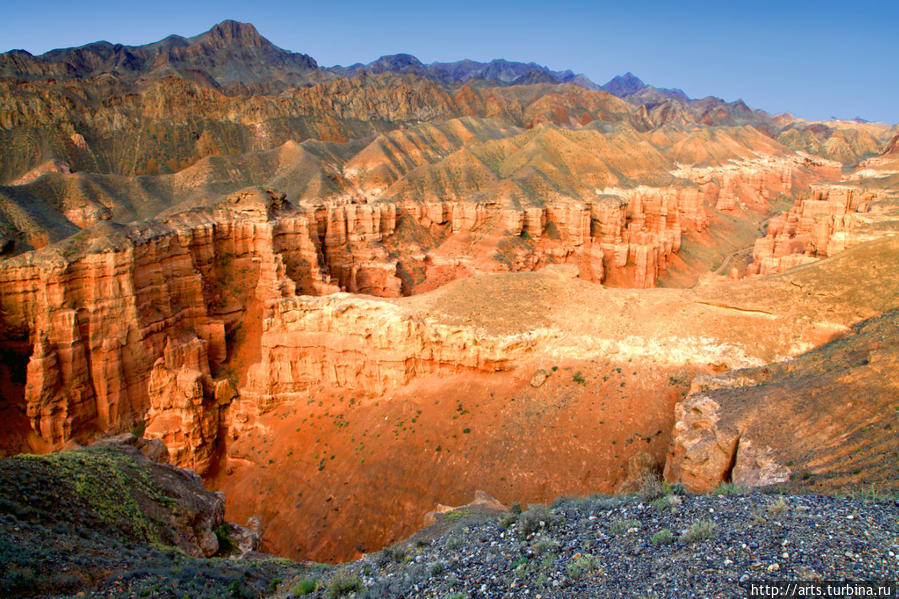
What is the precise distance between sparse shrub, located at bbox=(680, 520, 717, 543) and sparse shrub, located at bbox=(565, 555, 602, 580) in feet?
5.05

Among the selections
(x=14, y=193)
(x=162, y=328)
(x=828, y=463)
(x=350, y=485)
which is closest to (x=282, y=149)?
(x=14, y=193)

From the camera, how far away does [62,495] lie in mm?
13656

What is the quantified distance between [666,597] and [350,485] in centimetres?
2029

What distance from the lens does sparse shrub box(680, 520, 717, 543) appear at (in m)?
9.01

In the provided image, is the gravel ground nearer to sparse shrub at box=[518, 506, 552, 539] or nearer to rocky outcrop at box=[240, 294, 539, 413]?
sparse shrub at box=[518, 506, 552, 539]

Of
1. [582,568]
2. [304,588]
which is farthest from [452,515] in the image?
[582,568]

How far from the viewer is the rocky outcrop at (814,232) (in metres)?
40.2

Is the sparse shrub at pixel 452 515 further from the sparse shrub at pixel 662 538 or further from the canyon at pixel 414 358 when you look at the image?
the sparse shrub at pixel 662 538

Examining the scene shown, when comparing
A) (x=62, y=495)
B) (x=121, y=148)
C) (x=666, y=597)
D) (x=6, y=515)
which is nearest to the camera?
(x=666, y=597)

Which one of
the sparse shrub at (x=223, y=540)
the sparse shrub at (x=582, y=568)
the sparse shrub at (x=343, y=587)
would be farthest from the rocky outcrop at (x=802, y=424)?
the sparse shrub at (x=223, y=540)

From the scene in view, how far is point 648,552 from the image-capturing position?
30.1 feet

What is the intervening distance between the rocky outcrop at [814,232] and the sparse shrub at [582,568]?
38735 mm

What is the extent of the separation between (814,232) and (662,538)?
48.5m

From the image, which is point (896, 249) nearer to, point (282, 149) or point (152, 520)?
point (152, 520)
